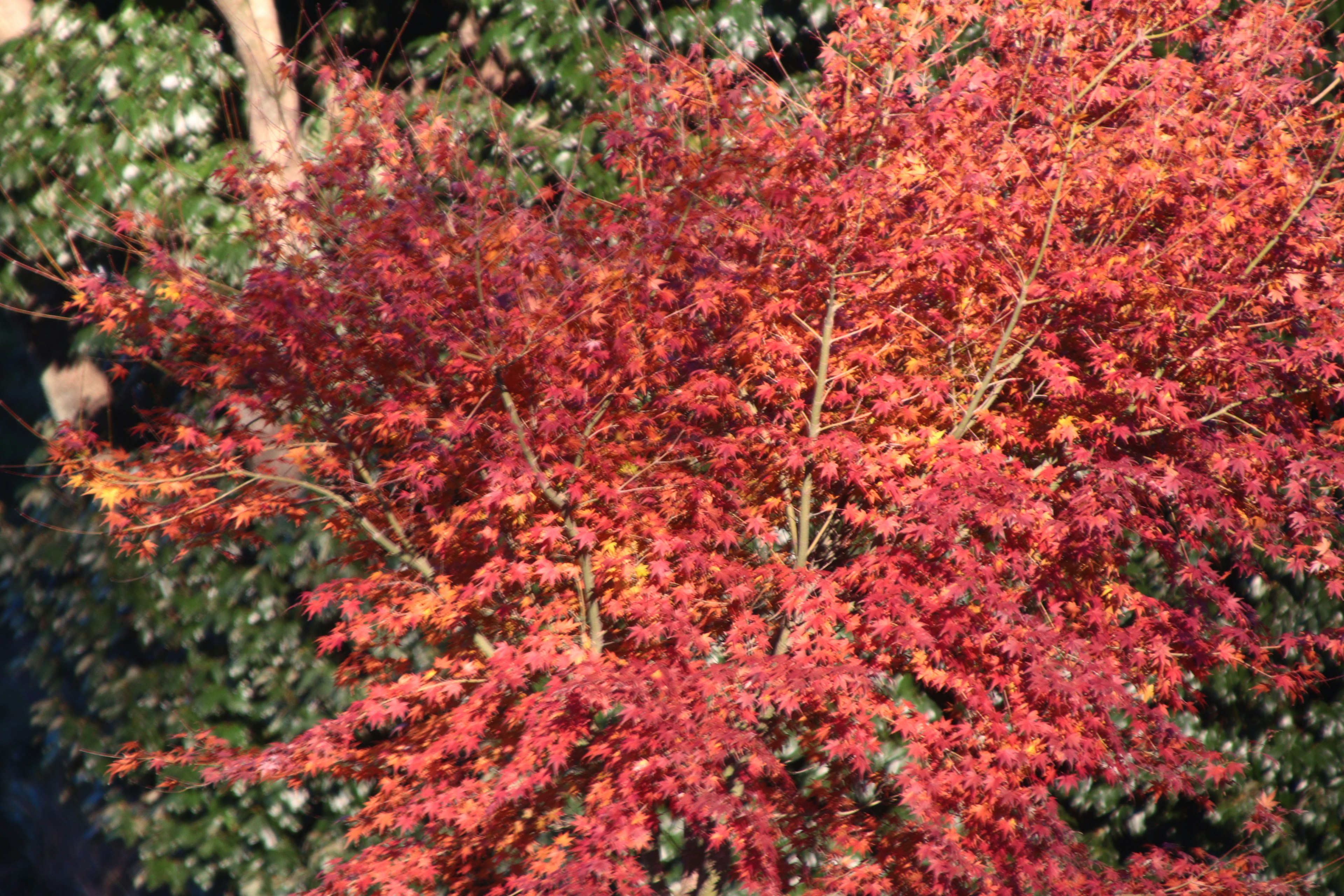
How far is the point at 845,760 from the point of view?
5852mm

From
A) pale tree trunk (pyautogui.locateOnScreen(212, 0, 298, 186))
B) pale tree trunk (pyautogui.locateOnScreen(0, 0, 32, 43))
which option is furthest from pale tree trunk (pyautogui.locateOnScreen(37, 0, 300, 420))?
pale tree trunk (pyautogui.locateOnScreen(0, 0, 32, 43))

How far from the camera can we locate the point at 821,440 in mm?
4164

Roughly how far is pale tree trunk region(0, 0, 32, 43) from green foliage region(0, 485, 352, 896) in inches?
158

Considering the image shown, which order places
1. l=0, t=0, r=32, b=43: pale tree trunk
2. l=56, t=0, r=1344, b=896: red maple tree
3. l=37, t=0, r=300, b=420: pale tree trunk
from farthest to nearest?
l=0, t=0, r=32, b=43: pale tree trunk → l=37, t=0, r=300, b=420: pale tree trunk → l=56, t=0, r=1344, b=896: red maple tree

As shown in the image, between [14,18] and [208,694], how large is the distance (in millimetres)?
5528

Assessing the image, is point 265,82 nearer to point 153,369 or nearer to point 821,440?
point 153,369

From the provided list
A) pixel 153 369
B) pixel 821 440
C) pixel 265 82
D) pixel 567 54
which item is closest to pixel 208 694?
pixel 153 369

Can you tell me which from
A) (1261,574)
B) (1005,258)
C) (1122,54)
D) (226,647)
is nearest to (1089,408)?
(1005,258)

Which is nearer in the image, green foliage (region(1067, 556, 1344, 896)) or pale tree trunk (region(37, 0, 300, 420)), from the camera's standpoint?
green foliage (region(1067, 556, 1344, 896))

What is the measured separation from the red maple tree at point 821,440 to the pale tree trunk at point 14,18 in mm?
4676

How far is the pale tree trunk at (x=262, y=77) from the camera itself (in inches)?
261

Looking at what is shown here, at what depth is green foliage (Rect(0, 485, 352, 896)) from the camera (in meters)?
6.82

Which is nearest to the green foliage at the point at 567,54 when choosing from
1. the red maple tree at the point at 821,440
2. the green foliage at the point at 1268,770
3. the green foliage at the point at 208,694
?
the red maple tree at the point at 821,440

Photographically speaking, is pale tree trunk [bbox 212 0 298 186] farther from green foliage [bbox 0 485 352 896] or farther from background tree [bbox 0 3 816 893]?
green foliage [bbox 0 485 352 896]
